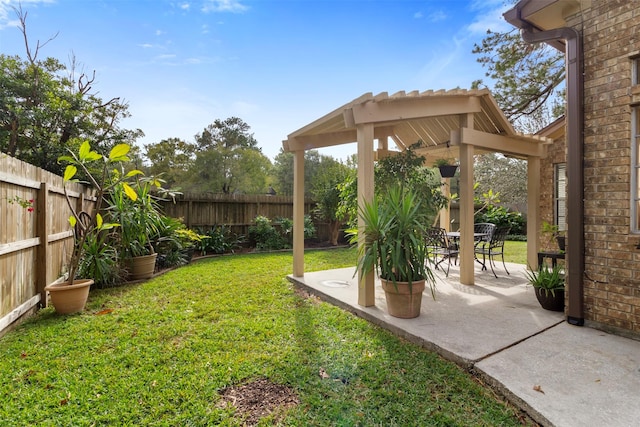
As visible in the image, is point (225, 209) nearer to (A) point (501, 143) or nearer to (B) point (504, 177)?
(A) point (501, 143)

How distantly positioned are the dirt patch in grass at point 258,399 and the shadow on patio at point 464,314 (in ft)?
4.43

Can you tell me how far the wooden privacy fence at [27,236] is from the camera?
9.50 ft

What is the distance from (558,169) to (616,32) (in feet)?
15.2

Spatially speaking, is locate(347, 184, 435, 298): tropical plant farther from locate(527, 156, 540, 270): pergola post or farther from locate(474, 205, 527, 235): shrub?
locate(474, 205, 527, 235): shrub

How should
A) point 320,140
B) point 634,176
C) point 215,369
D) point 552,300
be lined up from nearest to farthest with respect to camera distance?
1. point 215,369
2. point 634,176
3. point 552,300
4. point 320,140

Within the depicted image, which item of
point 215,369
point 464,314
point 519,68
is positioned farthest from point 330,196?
point 215,369

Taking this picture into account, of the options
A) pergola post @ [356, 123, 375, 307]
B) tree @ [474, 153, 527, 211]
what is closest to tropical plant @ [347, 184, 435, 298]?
pergola post @ [356, 123, 375, 307]

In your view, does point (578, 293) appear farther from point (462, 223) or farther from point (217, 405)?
point (217, 405)

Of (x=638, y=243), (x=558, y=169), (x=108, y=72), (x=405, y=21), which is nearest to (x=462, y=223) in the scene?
(x=638, y=243)

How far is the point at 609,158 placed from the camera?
9.32 feet

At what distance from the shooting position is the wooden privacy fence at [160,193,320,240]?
7.97 meters

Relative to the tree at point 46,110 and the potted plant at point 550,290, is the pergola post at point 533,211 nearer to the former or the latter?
the potted plant at point 550,290

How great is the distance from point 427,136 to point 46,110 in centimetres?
1135

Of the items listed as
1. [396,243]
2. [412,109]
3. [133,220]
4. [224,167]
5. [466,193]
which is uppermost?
[224,167]
